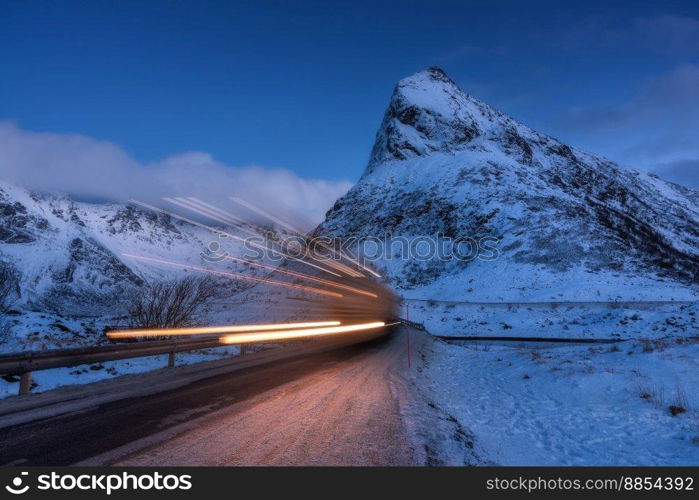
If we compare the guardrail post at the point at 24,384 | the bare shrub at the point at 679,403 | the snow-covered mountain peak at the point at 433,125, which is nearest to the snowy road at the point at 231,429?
the guardrail post at the point at 24,384

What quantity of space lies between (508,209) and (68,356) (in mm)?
67066

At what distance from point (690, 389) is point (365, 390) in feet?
22.7

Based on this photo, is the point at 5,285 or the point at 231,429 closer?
the point at 231,429

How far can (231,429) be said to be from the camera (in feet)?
19.2

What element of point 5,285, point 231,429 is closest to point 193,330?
point 5,285

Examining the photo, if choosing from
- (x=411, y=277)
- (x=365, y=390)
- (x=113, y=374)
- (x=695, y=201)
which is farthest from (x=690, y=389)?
(x=695, y=201)

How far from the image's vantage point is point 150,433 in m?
5.46

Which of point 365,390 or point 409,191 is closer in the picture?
point 365,390

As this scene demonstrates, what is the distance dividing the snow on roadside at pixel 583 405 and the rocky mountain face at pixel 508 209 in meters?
32.9

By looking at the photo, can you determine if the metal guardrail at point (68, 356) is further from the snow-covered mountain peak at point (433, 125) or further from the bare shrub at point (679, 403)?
the snow-covered mountain peak at point (433, 125)

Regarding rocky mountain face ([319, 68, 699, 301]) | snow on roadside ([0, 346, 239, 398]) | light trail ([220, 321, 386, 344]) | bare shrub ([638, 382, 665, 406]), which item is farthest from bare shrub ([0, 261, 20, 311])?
→ rocky mountain face ([319, 68, 699, 301])

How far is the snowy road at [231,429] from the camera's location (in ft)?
15.5

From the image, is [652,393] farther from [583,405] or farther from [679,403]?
[583,405]
